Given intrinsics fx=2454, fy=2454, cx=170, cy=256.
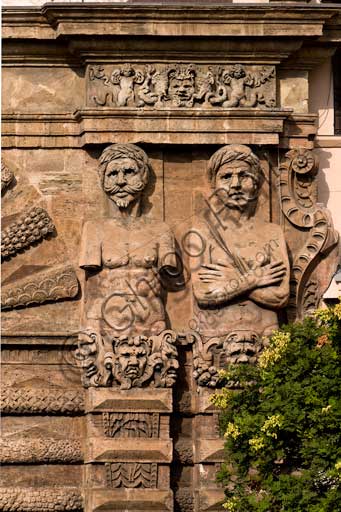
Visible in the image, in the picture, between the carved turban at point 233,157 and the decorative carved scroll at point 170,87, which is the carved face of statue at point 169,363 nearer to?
the carved turban at point 233,157

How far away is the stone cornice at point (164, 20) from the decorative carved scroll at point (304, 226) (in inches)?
44.7

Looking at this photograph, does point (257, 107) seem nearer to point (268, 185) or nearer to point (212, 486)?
point (268, 185)

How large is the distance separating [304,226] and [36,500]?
331 centimetres

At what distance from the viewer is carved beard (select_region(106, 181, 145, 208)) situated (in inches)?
824

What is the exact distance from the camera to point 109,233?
2092 centimetres

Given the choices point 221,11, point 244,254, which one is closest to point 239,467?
point 244,254

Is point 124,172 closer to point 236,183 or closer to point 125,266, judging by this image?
point 125,266

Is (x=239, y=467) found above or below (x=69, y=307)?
below

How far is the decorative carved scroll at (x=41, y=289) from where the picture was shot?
68.8 ft

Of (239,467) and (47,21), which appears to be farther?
(47,21)

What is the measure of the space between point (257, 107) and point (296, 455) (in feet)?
11.7

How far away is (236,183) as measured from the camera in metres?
21.0

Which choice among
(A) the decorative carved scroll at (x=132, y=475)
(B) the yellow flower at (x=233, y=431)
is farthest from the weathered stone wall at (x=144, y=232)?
(B) the yellow flower at (x=233, y=431)

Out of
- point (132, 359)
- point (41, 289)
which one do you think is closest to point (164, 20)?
point (41, 289)
